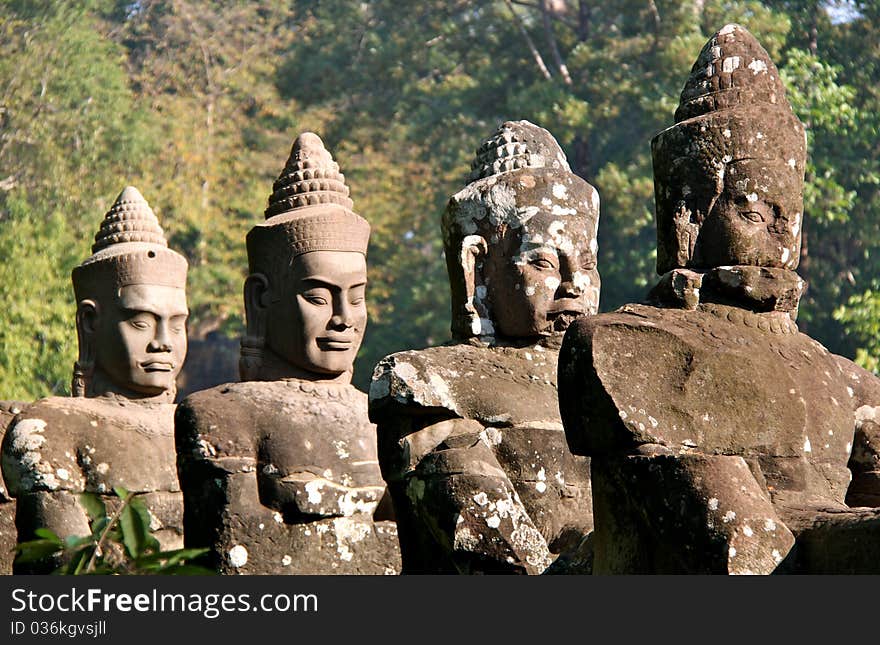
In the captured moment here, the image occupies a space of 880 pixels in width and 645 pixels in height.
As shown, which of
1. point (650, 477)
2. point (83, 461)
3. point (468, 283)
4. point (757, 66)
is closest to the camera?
point (650, 477)

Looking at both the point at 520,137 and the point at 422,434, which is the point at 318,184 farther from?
the point at 422,434

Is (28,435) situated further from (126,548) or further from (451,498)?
Answer: (126,548)

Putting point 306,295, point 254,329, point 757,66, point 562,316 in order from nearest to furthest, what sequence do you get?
1. point 757,66
2. point 562,316
3. point 306,295
4. point 254,329

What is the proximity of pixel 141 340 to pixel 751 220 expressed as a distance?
5872 mm

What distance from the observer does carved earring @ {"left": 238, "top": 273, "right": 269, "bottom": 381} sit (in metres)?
10.4

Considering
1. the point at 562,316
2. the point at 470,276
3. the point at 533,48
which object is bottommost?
the point at 562,316

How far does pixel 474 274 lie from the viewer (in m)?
8.76

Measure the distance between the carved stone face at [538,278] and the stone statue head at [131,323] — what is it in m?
3.54

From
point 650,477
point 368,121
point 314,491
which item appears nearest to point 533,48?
point 368,121

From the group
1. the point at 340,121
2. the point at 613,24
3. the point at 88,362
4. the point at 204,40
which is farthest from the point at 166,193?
the point at 88,362

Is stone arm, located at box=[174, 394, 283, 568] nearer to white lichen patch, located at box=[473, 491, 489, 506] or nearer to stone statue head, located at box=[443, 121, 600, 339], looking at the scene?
stone statue head, located at box=[443, 121, 600, 339]

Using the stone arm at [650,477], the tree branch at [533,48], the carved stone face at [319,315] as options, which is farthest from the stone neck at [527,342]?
the tree branch at [533,48]

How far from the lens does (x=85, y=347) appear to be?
11859 millimetres

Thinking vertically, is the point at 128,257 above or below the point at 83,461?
above
